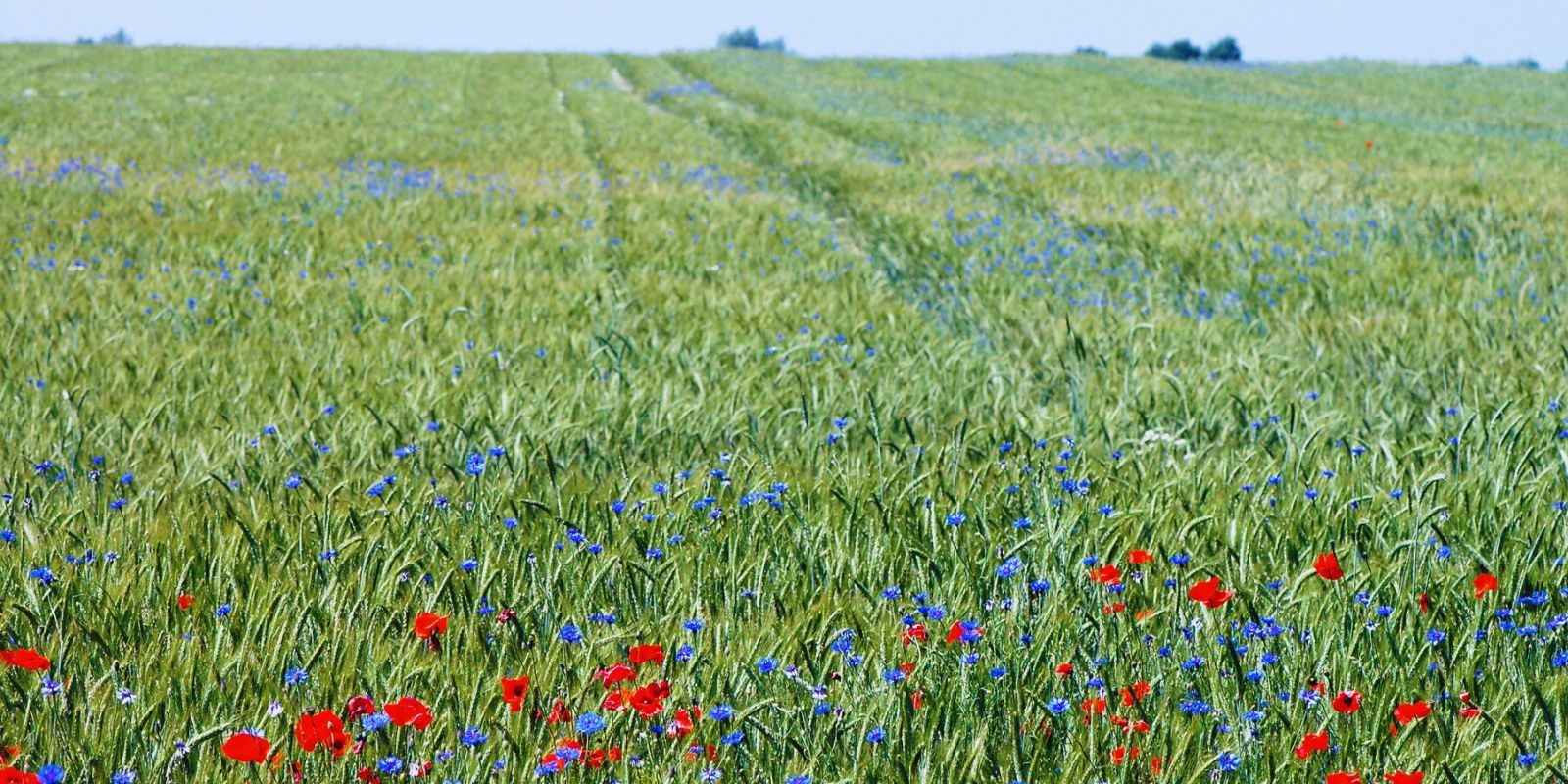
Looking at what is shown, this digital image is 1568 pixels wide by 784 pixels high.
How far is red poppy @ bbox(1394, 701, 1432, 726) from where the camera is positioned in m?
1.98

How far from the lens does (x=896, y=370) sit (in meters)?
4.92

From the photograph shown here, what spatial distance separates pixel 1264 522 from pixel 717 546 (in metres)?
1.30

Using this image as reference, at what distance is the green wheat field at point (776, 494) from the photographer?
6.84 ft

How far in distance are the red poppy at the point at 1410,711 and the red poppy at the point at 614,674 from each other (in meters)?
1.27

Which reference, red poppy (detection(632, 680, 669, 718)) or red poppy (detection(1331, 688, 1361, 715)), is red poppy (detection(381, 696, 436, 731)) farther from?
red poppy (detection(1331, 688, 1361, 715))

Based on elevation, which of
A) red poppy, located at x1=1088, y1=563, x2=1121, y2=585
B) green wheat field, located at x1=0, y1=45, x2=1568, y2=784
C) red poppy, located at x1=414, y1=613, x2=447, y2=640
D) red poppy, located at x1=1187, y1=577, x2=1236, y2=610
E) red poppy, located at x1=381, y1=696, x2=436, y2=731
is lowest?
green wheat field, located at x1=0, y1=45, x2=1568, y2=784

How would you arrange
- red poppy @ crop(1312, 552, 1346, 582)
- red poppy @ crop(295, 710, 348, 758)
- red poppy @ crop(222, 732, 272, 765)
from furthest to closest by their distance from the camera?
1. red poppy @ crop(1312, 552, 1346, 582)
2. red poppy @ crop(295, 710, 348, 758)
3. red poppy @ crop(222, 732, 272, 765)

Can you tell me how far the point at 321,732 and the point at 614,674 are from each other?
47cm

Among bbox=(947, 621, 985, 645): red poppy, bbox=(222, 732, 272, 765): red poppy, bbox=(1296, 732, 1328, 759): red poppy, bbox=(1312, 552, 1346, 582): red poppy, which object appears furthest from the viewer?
bbox=(1312, 552, 1346, 582): red poppy

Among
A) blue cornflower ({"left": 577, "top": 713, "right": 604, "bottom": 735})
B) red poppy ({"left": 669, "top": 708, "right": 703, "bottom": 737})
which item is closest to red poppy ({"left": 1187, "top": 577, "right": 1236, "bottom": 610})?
red poppy ({"left": 669, "top": 708, "right": 703, "bottom": 737})

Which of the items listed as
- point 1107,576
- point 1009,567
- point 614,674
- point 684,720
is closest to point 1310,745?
point 1107,576

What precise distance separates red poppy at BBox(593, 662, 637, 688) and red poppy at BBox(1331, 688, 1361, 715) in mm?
1168

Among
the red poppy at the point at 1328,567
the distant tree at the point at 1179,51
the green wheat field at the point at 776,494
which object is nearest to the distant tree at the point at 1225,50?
the distant tree at the point at 1179,51

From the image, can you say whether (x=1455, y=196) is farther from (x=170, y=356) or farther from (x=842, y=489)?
(x=170, y=356)
